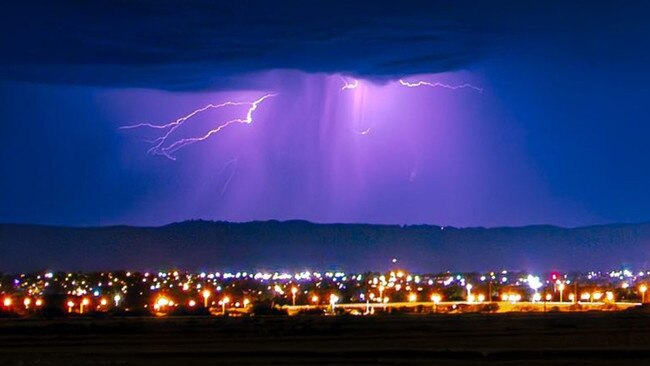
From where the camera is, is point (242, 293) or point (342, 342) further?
point (242, 293)

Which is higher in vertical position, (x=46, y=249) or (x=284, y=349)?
(x=46, y=249)

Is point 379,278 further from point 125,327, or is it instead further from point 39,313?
point 125,327

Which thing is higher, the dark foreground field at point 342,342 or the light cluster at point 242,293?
the light cluster at point 242,293

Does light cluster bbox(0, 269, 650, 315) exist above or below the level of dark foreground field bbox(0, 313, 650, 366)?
above

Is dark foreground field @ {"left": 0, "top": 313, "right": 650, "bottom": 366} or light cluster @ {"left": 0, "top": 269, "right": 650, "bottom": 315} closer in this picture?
dark foreground field @ {"left": 0, "top": 313, "right": 650, "bottom": 366}

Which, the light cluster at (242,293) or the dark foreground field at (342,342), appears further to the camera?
the light cluster at (242,293)

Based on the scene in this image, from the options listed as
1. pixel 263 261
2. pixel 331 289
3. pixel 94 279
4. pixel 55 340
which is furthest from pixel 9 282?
pixel 55 340

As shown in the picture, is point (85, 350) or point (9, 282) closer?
point (85, 350)

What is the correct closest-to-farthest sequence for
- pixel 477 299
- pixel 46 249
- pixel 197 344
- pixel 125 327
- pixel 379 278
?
1. pixel 197 344
2. pixel 125 327
3. pixel 477 299
4. pixel 379 278
5. pixel 46 249
